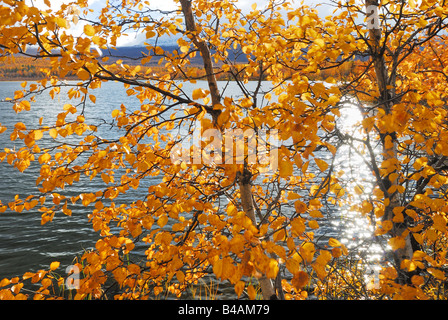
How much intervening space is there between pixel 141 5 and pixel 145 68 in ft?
3.73

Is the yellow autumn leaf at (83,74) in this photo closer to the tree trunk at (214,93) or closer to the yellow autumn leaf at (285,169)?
the yellow autumn leaf at (285,169)

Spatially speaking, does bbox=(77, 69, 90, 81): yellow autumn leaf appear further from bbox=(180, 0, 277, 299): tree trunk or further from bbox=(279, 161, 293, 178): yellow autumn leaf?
bbox=(180, 0, 277, 299): tree trunk

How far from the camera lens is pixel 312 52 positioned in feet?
8.47

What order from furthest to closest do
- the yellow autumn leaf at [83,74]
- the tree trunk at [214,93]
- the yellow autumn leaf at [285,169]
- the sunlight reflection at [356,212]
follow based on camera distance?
the tree trunk at [214,93], the sunlight reflection at [356,212], the yellow autumn leaf at [83,74], the yellow autumn leaf at [285,169]

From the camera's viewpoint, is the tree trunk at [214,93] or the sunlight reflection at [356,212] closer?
the sunlight reflection at [356,212]

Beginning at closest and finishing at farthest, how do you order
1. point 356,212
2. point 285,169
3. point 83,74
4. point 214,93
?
point 285,169, point 83,74, point 214,93, point 356,212

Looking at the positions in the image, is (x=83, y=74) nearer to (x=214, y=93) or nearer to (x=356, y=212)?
(x=214, y=93)

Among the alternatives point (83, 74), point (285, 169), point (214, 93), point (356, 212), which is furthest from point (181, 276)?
point (356, 212)

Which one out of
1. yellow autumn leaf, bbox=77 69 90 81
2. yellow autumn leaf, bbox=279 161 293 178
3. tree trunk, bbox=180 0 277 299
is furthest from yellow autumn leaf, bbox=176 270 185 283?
tree trunk, bbox=180 0 277 299

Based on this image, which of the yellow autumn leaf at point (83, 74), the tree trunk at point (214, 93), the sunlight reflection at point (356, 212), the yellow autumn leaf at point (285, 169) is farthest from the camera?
the tree trunk at point (214, 93)

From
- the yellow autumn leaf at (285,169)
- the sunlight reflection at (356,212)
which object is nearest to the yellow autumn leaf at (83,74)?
the yellow autumn leaf at (285,169)

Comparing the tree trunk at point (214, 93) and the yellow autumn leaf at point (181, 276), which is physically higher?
the tree trunk at point (214, 93)
